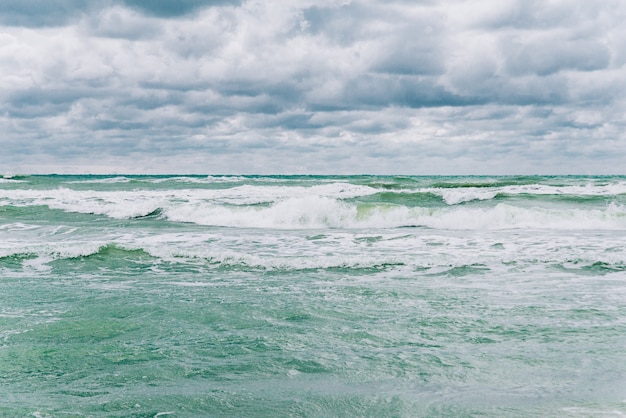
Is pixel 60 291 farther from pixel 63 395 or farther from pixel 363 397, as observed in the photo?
pixel 363 397

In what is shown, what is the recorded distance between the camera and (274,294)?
8.77 meters

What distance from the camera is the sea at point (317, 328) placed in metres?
4.69

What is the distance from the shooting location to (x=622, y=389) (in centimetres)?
481

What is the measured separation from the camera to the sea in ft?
15.4

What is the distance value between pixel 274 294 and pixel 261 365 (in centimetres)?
326

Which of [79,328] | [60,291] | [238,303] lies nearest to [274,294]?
[238,303]

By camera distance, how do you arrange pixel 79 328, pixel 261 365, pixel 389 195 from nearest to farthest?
pixel 261 365 → pixel 79 328 → pixel 389 195

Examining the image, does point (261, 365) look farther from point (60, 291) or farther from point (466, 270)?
point (466, 270)

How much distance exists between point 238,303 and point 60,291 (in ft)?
10.6

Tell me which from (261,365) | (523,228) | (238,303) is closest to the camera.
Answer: (261,365)

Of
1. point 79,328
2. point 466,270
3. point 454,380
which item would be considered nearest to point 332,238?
point 466,270

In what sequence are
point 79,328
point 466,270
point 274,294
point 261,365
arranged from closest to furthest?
1. point 261,365
2. point 79,328
3. point 274,294
4. point 466,270

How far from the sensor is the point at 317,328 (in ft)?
22.4

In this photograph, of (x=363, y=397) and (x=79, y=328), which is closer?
(x=363, y=397)
